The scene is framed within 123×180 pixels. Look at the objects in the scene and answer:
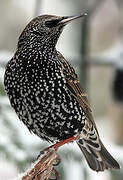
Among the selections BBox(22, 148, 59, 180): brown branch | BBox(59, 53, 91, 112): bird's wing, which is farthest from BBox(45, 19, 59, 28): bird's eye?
BBox(22, 148, 59, 180): brown branch

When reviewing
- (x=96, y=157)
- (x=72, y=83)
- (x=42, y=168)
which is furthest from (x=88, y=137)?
(x=42, y=168)

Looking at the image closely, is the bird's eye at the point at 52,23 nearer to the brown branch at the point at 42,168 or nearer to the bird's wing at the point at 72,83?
the bird's wing at the point at 72,83

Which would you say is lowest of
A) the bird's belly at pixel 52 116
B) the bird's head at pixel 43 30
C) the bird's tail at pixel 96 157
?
the bird's tail at pixel 96 157

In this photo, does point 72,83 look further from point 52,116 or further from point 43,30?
point 43,30

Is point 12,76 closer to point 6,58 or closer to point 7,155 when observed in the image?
point 7,155

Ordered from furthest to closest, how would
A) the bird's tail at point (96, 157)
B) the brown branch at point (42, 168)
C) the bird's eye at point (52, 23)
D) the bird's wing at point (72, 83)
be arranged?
1. the bird's tail at point (96, 157)
2. the bird's wing at point (72, 83)
3. the bird's eye at point (52, 23)
4. the brown branch at point (42, 168)

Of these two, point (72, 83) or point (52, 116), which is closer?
point (52, 116)

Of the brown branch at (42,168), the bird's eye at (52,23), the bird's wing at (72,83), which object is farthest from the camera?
the bird's wing at (72,83)

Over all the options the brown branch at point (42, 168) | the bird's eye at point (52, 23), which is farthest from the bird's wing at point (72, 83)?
the brown branch at point (42, 168)
